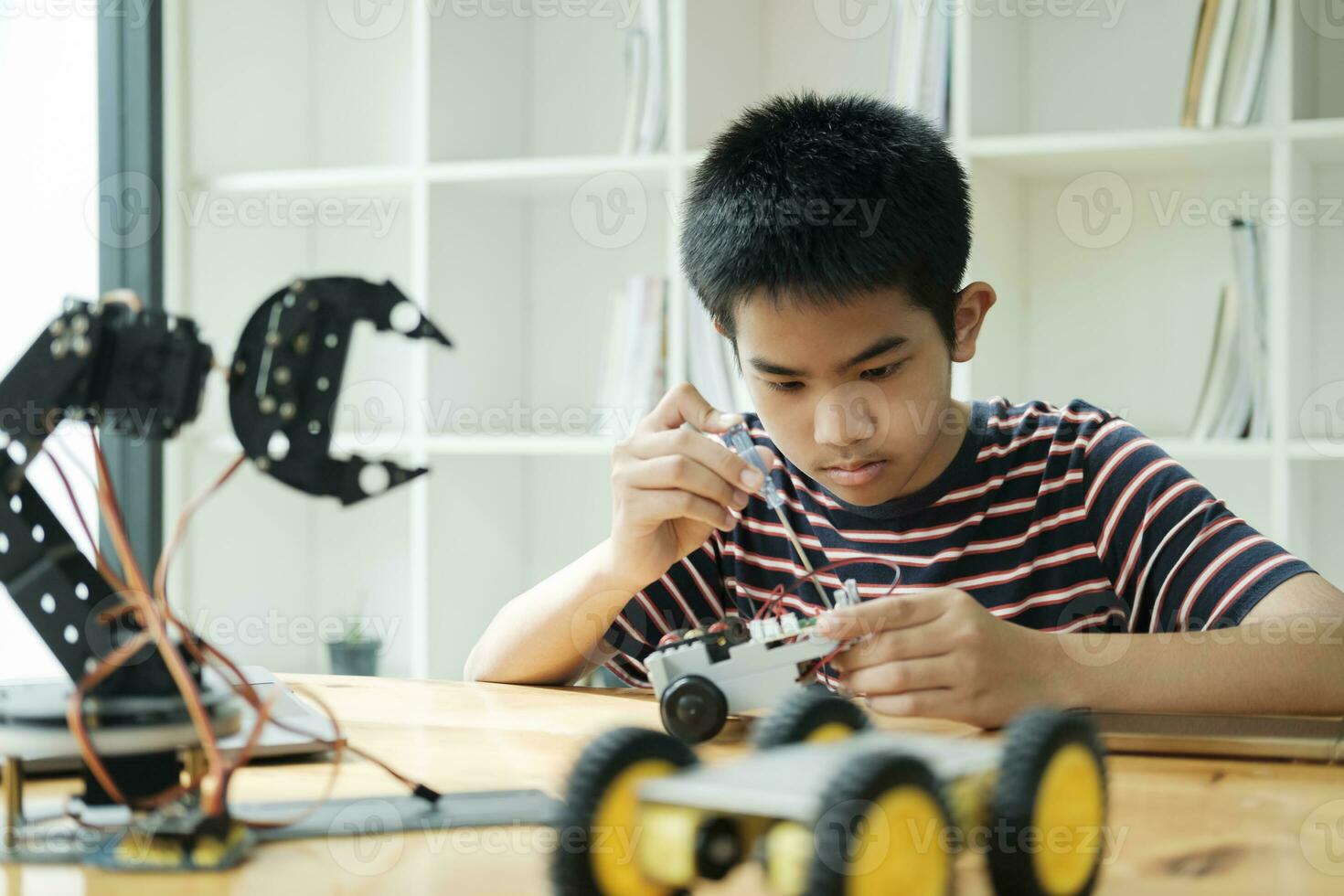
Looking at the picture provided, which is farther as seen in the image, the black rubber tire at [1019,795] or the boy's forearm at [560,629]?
the boy's forearm at [560,629]

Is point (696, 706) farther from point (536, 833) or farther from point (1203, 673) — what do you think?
point (1203, 673)

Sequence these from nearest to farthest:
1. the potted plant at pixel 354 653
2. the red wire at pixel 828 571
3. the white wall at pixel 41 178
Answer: the red wire at pixel 828 571
the white wall at pixel 41 178
the potted plant at pixel 354 653

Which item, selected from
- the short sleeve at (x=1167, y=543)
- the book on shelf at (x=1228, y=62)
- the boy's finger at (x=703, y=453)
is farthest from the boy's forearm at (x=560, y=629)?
the book on shelf at (x=1228, y=62)

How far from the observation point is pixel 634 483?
1.20 metres

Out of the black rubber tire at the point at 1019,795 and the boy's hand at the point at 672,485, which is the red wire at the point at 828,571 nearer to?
the boy's hand at the point at 672,485

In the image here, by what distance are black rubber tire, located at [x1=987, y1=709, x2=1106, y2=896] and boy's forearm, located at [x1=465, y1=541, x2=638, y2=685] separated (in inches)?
30.0

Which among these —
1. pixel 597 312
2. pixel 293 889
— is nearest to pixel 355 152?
pixel 597 312

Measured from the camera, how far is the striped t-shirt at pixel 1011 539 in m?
1.27

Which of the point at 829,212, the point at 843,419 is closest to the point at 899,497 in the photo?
the point at 843,419

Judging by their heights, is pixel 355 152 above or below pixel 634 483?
above

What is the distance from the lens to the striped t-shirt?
1.27 metres

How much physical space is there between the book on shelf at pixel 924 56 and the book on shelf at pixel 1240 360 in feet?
1.58

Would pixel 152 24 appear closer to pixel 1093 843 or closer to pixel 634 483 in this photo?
pixel 634 483

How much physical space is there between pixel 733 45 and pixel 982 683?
1.63 meters
